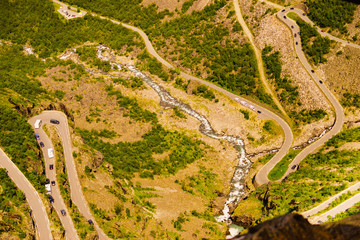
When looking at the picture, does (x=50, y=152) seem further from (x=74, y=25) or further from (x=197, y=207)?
(x=74, y=25)

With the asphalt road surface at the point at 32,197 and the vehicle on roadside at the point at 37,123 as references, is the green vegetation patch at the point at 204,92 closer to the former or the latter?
the vehicle on roadside at the point at 37,123

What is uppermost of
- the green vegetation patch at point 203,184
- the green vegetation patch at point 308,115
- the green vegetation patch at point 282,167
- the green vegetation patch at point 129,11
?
the green vegetation patch at point 129,11

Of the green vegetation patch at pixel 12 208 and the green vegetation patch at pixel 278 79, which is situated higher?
the green vegetation patch at pixel 278 79

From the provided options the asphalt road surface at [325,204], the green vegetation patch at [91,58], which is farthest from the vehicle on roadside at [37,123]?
the asphalt road surface at [325,204]

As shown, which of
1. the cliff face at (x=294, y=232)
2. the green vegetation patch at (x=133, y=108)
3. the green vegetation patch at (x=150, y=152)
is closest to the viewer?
the cliff face at (x=294, y=232)

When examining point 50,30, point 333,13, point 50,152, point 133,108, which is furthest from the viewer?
point 50,30

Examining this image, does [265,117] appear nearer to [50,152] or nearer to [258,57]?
[258,57]

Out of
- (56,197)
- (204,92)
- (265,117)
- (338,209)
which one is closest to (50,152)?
(56,197)

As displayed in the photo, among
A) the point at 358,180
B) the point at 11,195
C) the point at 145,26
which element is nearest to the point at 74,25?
the point at 145,26
